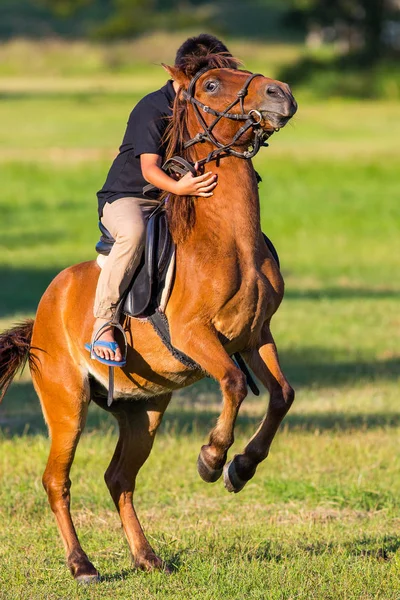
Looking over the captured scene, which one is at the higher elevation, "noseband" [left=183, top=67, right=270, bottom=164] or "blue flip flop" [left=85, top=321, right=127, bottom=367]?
"noseband" [left=183, top=67, right=270, bottom=164]

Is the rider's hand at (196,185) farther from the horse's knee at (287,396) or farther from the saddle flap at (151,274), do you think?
the horse's knee at (287,396)

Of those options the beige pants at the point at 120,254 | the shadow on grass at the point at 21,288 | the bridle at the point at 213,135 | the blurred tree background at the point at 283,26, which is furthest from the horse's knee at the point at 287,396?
the blurred tree background at the point at 283,26

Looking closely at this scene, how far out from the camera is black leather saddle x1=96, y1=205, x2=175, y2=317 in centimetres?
680

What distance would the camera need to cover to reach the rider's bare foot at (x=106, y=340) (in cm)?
688

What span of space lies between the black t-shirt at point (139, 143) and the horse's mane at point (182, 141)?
8 centimetres

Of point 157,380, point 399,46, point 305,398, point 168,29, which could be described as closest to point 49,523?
point 157,380

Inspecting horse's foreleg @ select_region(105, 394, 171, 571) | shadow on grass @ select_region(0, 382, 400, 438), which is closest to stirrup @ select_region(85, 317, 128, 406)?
horse's foreleg @ select_region(105, 394, 171, 571)

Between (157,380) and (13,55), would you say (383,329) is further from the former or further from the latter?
(13,55)

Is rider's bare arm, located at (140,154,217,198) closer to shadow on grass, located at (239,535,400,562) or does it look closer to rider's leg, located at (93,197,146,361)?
rider's leg, located at (93,197,146,361)

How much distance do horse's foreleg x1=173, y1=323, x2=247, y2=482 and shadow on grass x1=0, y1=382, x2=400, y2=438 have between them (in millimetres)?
4376

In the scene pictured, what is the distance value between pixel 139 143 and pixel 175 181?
0.33 metres

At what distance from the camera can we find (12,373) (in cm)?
781

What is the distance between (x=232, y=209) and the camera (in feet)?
21.9

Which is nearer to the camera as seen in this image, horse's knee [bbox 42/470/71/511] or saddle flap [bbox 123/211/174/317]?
saddle flap [bbox 123/211/174/317]
